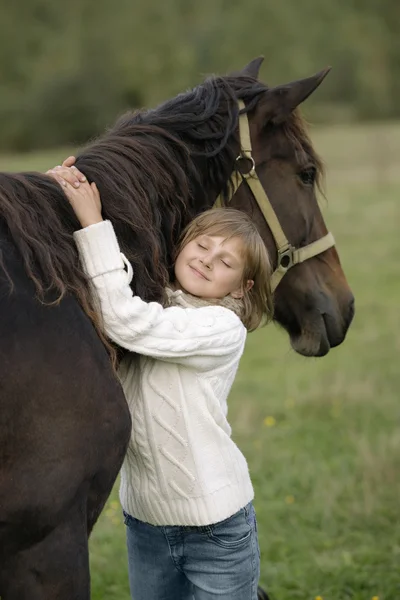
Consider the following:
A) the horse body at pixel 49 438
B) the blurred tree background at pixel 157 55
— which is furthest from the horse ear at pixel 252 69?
the blurred tree background at pixel 157 55

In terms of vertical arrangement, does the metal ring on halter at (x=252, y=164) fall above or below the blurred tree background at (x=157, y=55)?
below

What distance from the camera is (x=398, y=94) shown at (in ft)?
128

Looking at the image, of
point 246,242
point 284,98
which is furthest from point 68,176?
point 284,98

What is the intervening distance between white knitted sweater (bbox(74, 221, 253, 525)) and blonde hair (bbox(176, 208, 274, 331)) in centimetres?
17

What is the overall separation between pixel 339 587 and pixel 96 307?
2307 mm

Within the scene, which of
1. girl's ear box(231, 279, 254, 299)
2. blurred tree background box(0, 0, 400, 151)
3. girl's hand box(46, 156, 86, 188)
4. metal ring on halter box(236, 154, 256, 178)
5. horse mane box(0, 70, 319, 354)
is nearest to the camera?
horse mane box(0, 70, 319, 354)

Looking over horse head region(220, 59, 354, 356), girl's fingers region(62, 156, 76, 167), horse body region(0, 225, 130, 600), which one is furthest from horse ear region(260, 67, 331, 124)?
horse body region(0, 225, 130, 600)

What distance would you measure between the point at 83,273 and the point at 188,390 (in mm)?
432

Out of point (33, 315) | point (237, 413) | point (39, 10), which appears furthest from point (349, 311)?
point (39, 10)

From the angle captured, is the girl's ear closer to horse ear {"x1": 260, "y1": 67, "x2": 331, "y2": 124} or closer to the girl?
the girl

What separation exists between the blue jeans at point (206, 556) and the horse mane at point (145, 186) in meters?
0.62

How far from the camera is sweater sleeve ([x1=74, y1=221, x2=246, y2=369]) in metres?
2.11

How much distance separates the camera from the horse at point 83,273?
190cm

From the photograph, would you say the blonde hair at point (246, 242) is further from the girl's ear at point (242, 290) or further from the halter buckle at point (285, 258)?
the halter buckle at point (285, 258)
